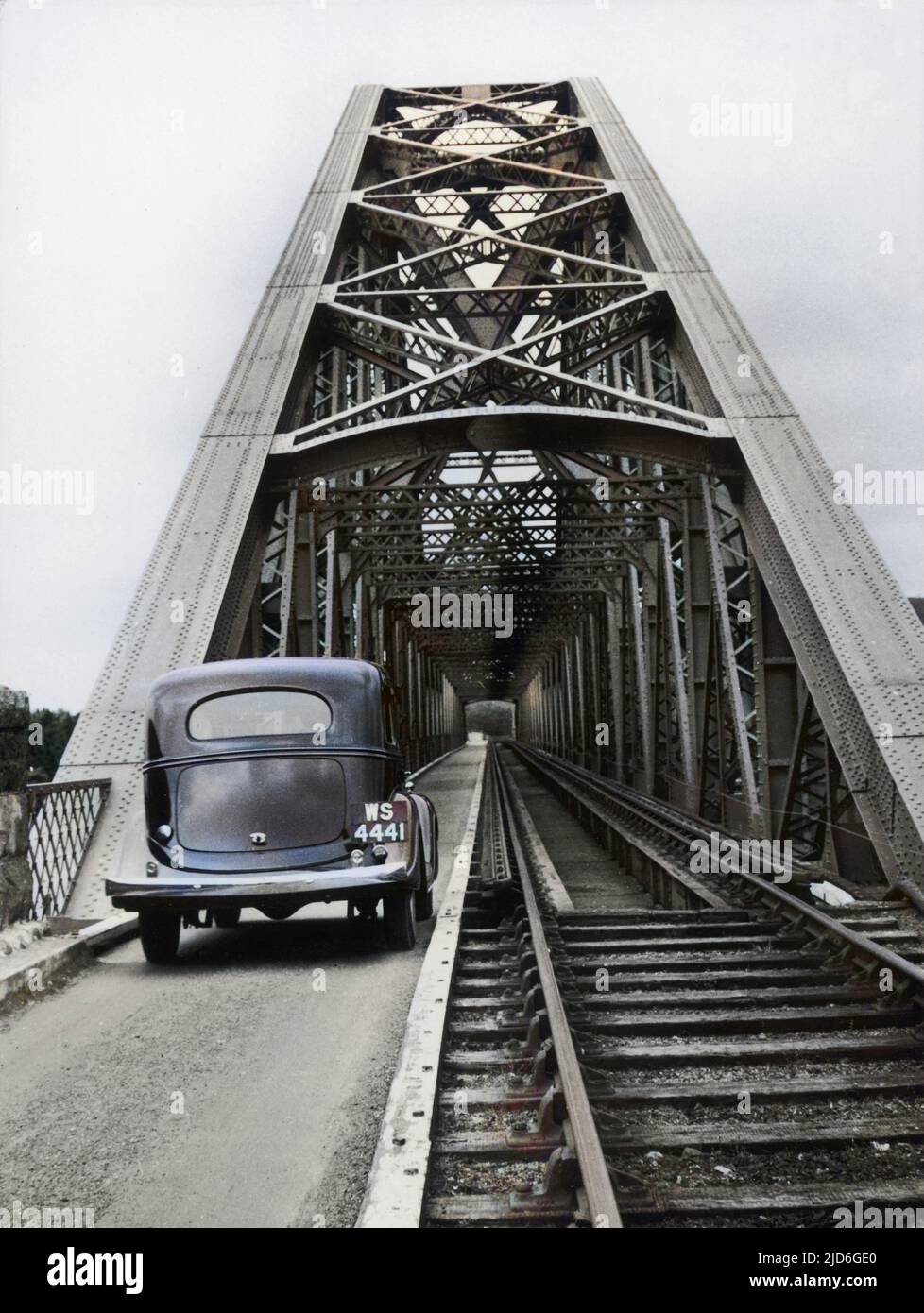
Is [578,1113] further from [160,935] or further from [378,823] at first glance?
[160,935]

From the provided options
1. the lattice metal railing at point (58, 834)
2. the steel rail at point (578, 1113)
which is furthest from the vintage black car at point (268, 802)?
the steel rail at point (578, 1113)

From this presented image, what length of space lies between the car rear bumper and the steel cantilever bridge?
43.7 inches

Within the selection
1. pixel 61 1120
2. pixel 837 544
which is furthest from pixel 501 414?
pixel 61 1120

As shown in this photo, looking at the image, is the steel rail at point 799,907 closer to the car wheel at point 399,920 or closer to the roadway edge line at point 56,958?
the car wheel at point 399,920

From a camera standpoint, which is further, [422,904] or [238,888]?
[422,904]

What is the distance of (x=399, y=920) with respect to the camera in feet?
23.6

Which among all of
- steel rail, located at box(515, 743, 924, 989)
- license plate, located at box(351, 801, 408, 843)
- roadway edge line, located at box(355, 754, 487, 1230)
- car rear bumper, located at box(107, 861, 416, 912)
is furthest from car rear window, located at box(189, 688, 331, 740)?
steel rail, located at box(515, 743, 924, 989)

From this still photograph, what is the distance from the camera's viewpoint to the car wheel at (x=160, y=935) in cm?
687

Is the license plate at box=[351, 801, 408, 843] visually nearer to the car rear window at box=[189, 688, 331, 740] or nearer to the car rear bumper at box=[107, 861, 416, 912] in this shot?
the car rear bumper at box=[107, 861, 416, 912]

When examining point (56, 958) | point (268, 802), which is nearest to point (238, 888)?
point (268, 802)

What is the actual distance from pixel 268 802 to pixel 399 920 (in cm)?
114
